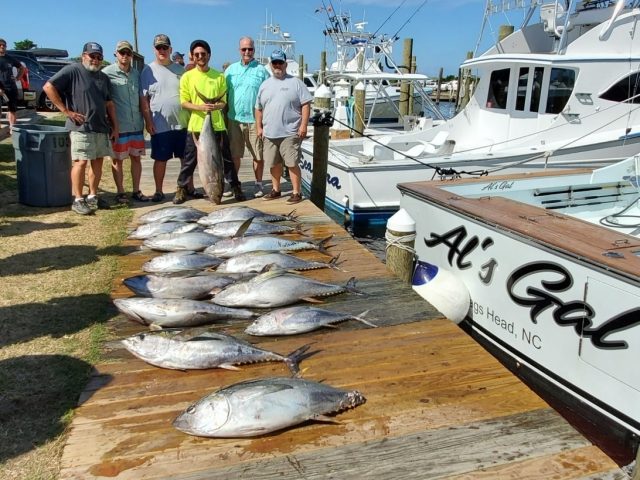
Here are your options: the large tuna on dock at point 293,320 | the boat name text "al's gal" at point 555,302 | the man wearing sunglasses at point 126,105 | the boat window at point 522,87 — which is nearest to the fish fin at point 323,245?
the boat name text "al's gal" at point 555,302

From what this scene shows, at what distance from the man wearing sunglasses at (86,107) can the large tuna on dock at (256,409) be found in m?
3.95

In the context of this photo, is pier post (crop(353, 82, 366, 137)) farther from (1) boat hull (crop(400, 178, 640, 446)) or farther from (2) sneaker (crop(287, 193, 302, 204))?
(1) boat hull (crop(400, 178, 640, 446))

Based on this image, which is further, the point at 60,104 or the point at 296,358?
the point at 60,104

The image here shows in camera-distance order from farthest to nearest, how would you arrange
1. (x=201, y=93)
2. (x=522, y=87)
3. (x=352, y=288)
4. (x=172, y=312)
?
(x=522, y=87) < (x=201, y=93) < (x=352, y=288) < (x=172, y=312)

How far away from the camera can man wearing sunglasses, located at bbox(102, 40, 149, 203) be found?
5.79 meters

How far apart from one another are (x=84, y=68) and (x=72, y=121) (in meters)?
0.55

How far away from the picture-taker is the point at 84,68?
5.43 metres

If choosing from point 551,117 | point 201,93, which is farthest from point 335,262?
point 551,117

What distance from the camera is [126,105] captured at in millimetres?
5883

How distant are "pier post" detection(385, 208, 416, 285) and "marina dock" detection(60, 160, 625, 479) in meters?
1.10

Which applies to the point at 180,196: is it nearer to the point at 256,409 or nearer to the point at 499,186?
the point at 499,186

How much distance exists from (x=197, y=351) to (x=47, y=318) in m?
1.43

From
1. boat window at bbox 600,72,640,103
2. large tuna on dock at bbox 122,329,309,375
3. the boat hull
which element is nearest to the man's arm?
large tuna on dock at bbox 122,329,309,375

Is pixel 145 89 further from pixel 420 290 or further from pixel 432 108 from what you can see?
pixel 432 108
